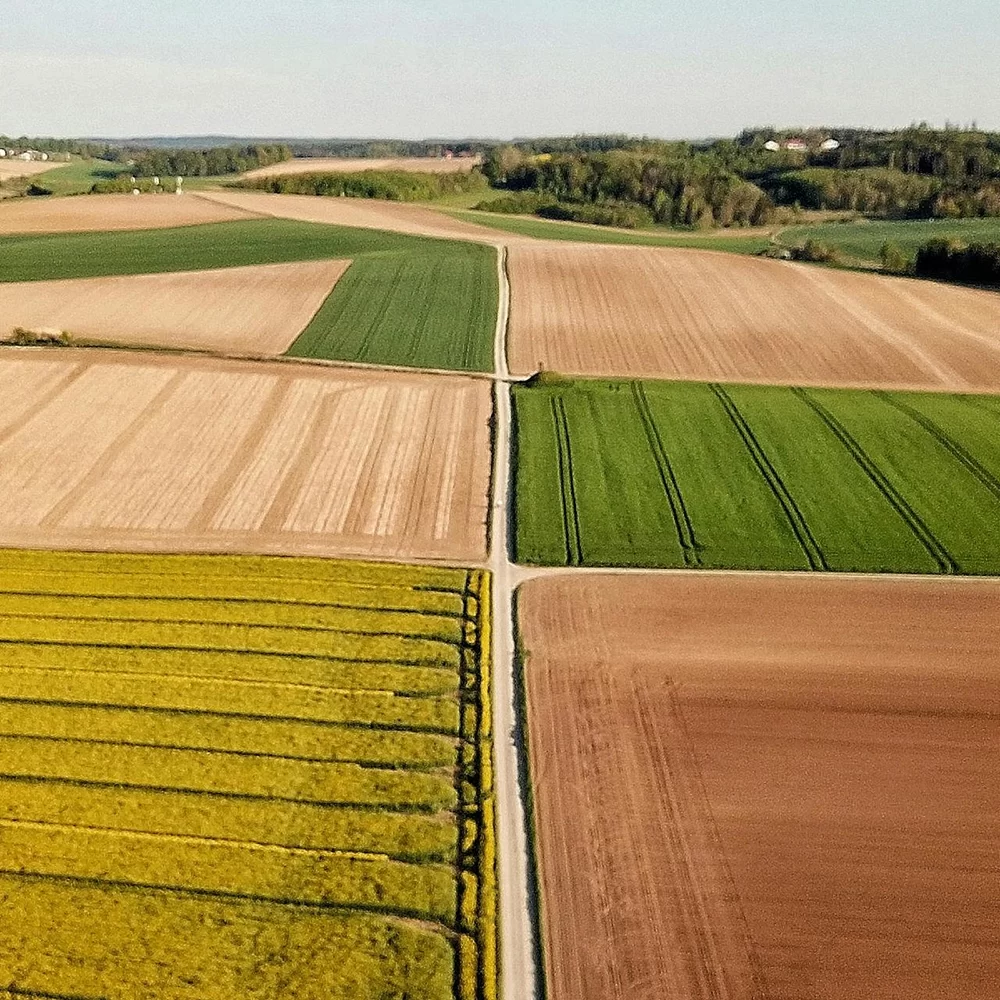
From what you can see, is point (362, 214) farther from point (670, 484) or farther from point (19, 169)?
point (19, 169)

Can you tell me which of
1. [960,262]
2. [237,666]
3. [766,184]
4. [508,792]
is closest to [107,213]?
[237,666]

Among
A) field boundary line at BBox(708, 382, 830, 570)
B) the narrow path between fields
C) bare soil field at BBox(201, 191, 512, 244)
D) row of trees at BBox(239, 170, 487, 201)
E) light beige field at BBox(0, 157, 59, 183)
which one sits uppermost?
light beige field at BBox(0, 157, 59, 183)

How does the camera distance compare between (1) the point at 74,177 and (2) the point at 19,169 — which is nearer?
(1) the point at 74,177

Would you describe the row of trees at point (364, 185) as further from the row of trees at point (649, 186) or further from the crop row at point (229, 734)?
the crop row at point (229, 734)

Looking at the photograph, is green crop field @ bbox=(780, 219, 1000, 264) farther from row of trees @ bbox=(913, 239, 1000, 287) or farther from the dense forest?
row of trees @ bbox=(913, 239, 1000, 287)

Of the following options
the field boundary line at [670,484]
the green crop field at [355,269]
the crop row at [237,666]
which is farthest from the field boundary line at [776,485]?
the crop row at [237,666]

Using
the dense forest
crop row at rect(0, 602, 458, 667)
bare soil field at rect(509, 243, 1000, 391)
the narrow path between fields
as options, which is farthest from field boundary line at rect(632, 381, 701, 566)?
the dense forest
